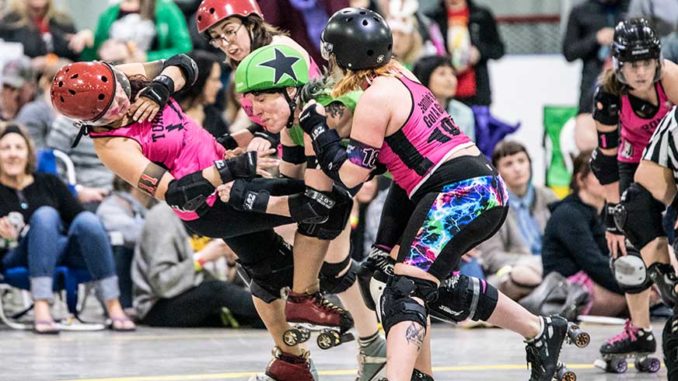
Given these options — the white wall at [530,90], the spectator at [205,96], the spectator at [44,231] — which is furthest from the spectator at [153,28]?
the white wall at [530,90]

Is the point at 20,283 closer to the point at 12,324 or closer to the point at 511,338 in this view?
the point at 12,324

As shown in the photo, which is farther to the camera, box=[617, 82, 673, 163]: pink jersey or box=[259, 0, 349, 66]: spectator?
box=[259, 0, 349, 66]: spectator

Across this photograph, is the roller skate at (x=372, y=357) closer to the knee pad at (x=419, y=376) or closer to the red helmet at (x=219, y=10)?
the knee pad at (x=419, y=376)

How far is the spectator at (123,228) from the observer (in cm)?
856

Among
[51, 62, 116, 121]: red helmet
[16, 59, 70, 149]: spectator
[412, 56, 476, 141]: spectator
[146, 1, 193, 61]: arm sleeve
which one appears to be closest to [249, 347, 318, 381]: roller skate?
[51, 62, 116, 121]: red helmet

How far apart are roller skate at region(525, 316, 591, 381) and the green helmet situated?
1.42 meters

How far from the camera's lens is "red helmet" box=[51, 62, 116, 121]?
5.42 m

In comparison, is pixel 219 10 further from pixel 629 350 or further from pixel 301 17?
pixel 301 17

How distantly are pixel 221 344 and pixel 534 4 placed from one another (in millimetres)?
7218

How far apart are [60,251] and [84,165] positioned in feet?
3.33

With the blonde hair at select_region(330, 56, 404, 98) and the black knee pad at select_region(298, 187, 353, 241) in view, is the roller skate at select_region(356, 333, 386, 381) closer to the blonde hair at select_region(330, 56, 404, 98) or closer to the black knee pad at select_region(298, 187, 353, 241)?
the black knee pad at select_region(298, 187, 353, 241)

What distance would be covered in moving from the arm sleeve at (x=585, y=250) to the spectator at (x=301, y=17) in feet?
6.84

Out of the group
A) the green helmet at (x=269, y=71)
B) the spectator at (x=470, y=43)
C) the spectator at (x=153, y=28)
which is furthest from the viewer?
the spectator at (x=470, y=43)

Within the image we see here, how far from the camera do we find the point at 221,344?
24.7 ft
